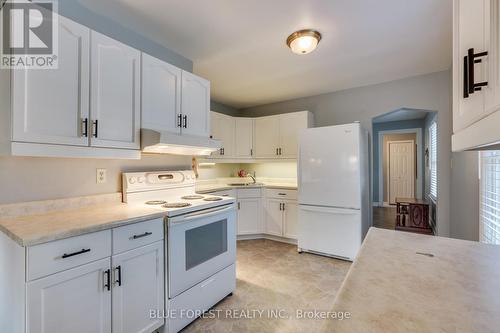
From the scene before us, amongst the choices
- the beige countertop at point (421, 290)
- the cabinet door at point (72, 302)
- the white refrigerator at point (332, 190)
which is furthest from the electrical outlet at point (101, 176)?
the white refrigerator at point (332, 190)

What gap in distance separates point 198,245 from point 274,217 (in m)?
2.00

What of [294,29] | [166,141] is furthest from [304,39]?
[166,141]

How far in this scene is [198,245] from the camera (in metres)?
1.85

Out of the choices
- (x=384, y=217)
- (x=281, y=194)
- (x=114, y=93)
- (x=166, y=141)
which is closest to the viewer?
(x=114, y=93)

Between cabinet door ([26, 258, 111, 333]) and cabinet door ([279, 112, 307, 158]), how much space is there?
9.79 feet

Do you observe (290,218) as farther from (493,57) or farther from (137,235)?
(493,57)

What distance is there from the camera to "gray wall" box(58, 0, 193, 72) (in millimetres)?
1717

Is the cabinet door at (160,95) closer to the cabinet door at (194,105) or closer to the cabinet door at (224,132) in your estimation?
the cabinet door at (194,105)

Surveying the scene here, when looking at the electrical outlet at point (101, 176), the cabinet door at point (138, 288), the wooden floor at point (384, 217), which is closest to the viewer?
the cabinet door at point (138, 288)

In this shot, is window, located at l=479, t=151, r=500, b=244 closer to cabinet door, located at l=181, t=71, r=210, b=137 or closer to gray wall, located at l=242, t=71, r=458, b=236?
gray wall, located at l=242, t=71, r=458, b=236

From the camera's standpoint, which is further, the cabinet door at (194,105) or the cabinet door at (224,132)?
the cabinet door at (224,132)

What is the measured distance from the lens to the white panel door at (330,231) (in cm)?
288

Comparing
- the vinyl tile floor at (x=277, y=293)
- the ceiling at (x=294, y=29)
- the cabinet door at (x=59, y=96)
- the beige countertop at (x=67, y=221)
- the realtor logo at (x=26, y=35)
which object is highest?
the ceiling at (x=294, y=29)

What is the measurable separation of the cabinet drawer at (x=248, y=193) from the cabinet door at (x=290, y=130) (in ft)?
2.43
